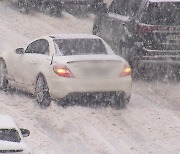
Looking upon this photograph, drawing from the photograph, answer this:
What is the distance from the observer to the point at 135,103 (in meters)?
12.4

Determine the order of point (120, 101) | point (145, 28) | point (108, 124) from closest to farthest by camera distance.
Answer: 1. point (108, 124)
2. point (120, 101)
3. point (145, 28)

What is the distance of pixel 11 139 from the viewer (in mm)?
7059

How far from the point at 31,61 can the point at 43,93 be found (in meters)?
0.97

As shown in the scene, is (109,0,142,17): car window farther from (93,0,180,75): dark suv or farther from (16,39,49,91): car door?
(16,39,49,91): car door

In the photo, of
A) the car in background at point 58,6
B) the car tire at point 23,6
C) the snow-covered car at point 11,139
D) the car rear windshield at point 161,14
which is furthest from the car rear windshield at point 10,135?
the car tire at point 23,6

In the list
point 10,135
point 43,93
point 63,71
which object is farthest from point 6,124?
point 43,93

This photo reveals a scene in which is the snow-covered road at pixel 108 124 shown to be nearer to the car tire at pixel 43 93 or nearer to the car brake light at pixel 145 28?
the car tire at pixel 43 93

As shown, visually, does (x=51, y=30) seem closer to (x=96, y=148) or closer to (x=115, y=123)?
(x=115, y=123)

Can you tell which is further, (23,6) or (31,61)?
(23,6)

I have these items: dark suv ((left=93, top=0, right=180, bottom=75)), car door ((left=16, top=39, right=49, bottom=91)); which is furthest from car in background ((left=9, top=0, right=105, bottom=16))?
car door ((left=16, top=39, right=49, bottom=91))

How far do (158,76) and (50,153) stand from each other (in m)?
6.68

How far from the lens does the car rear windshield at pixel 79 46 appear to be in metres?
12.0

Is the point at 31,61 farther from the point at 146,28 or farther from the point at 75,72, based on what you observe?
the point at 146,28

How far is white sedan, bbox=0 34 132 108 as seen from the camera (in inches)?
448
